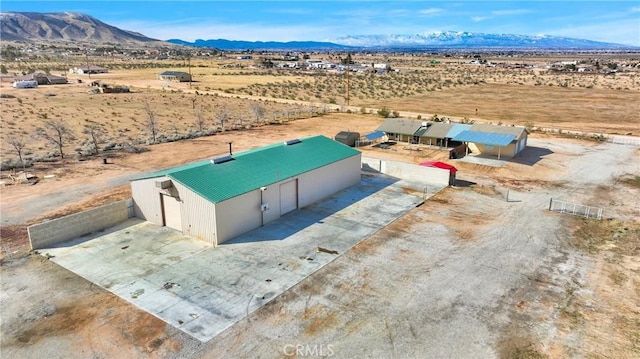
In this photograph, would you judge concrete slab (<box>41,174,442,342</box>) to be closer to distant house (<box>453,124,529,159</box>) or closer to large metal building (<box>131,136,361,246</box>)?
large metal building (<box>131,136,361,246</box>)

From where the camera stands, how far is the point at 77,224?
23.7 meters

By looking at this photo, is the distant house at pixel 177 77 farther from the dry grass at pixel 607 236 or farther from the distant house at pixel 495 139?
the dry grass at pixel 607 236

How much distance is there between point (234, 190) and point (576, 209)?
21541 mm

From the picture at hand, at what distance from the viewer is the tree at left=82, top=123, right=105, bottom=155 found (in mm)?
43372

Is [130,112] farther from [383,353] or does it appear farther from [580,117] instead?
[580,117]

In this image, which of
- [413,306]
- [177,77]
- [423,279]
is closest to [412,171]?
[423,279]

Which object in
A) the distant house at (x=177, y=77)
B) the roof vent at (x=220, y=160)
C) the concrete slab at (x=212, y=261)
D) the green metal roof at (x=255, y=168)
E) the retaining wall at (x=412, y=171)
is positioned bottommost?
the concrete slab at (x=212, y=261)

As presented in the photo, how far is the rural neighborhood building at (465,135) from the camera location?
40844 mm

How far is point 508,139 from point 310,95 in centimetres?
5162

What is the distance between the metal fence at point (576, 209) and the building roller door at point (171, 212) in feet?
75.0

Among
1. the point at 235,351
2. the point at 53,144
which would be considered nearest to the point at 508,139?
the point at 235,351

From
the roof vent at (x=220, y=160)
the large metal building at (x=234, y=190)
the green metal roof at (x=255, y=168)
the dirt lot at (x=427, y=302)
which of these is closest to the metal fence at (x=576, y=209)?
the dirt lot at (x=427, y=302)

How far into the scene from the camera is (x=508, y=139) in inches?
1583

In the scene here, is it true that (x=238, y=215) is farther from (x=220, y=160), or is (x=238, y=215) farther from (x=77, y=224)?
(x=77, y=224)
